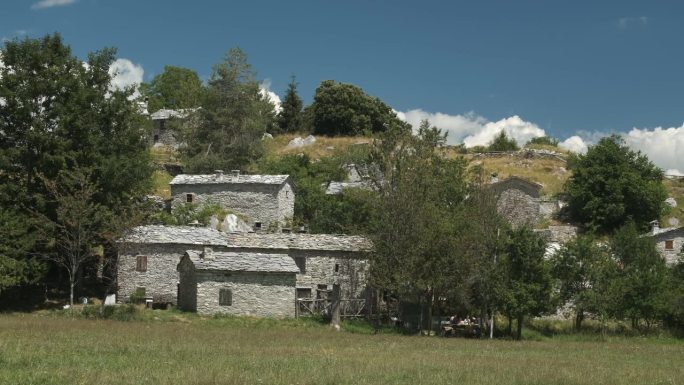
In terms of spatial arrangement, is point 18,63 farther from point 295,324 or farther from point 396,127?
point 396,127

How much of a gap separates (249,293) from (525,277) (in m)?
16.6

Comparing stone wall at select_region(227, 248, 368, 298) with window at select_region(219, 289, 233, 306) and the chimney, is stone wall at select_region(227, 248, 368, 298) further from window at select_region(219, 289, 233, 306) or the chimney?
the chimney

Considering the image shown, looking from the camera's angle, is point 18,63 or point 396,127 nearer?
point 18,63

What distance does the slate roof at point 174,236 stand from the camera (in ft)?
164

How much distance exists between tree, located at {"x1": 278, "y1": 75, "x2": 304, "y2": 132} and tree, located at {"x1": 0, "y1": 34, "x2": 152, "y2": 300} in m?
65.6

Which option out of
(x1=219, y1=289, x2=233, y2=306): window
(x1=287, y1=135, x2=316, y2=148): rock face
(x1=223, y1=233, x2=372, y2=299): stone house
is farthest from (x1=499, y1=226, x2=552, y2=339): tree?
(x1=287, y1=135, x2=316, y2=148): rock face

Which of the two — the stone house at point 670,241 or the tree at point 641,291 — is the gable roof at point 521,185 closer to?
the stone house at point 670,241

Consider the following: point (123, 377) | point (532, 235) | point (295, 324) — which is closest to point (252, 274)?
point (295, 324)

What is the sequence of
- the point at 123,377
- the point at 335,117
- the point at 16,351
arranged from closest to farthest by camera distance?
the point at 123,377 → the point at 16,351 → the point at 335,117

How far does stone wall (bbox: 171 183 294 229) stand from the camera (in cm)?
6319

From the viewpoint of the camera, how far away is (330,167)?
79688 mm

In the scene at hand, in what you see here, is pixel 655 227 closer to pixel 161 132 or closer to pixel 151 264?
pixel 151 264

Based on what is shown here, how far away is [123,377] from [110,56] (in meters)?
35.6

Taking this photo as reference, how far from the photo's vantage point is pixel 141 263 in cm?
5006
